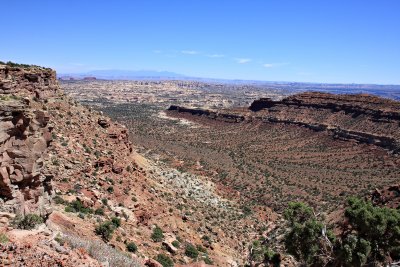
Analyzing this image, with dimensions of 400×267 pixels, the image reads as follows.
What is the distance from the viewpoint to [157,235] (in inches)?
909

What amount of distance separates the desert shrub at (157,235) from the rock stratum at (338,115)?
6421 centimetres

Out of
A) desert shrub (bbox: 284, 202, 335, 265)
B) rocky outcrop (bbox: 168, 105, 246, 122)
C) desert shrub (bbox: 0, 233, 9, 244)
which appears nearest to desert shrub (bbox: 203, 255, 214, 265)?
desert shrub (bbox: 284, 202, 335, 265)

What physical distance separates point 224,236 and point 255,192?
791 inches

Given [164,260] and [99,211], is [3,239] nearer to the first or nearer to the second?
[164,260]

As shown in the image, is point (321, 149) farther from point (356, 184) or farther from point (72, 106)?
point (72, 106)

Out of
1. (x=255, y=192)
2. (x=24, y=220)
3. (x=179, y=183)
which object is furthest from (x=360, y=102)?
(x=24, y=220)

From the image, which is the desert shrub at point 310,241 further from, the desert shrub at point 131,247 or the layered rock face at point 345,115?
the layered rock face at point 345,115

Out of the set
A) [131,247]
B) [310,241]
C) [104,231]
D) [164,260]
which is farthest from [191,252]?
[310,241]

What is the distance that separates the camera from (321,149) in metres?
83.3

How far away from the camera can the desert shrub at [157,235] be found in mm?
22702

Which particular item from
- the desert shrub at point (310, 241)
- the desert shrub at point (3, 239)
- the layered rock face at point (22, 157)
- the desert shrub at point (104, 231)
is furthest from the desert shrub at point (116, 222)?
the desert shrub at point (3, 239)

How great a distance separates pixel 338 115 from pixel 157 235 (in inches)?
3552

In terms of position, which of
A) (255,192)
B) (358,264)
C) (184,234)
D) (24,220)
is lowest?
(255,192)

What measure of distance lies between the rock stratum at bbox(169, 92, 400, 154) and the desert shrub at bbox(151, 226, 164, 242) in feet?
211
